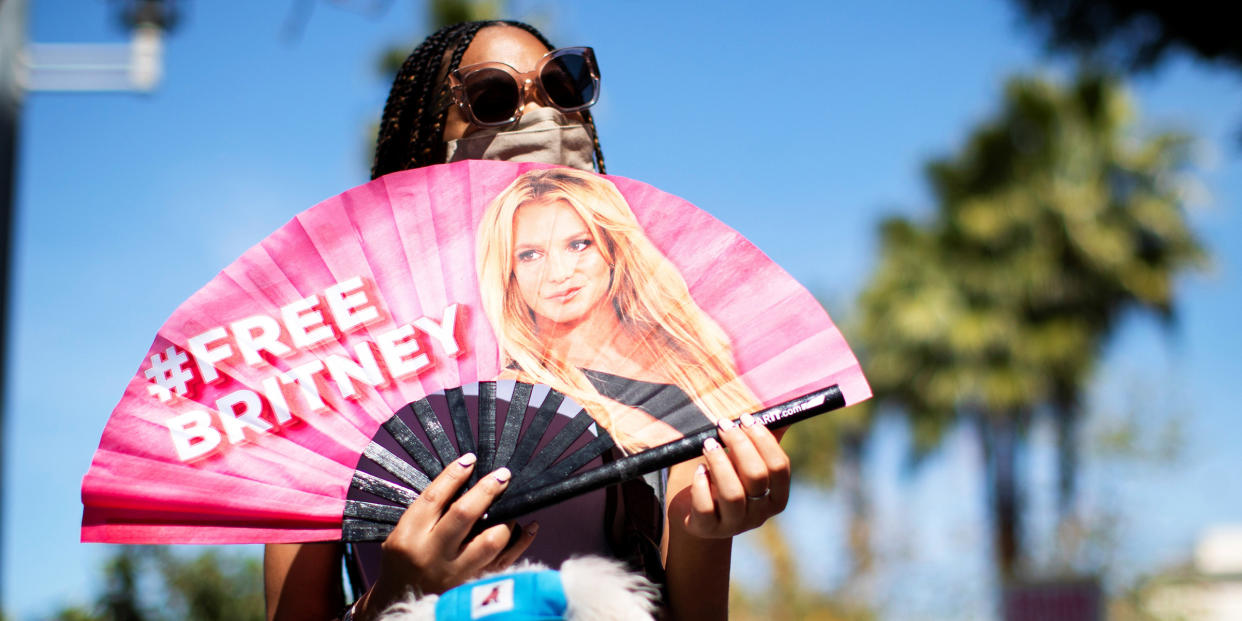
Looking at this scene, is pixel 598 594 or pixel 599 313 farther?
pixel 599 313

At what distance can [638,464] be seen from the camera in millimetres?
1287

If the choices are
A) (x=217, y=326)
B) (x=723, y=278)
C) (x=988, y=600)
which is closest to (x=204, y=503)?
(x=217, y=326)

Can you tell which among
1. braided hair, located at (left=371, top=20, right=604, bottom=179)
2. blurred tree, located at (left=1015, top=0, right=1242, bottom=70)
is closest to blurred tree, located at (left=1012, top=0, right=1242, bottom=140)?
blurred tree, located at (left=1015, top=0, right=1242, bottom=70)

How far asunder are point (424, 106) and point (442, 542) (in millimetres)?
820

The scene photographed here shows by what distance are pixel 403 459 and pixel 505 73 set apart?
25.5 inches

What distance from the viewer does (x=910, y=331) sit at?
51.4 ft

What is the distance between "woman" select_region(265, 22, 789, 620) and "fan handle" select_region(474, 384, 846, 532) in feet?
0.07

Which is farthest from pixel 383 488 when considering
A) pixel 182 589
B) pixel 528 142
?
pixel 182 589

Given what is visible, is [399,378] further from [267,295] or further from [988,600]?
[988,600]

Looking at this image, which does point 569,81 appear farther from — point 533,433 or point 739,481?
point 739,481

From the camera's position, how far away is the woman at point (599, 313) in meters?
1.43

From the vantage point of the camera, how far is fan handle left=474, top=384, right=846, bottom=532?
128 centimetres

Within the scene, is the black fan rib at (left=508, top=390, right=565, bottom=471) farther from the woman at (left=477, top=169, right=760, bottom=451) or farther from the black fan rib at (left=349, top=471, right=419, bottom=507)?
the black fan rib at (left=349, top=471, right=419, bottom=507)

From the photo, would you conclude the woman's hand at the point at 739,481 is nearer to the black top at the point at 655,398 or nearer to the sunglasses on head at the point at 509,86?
the black top at the point at 655,398
